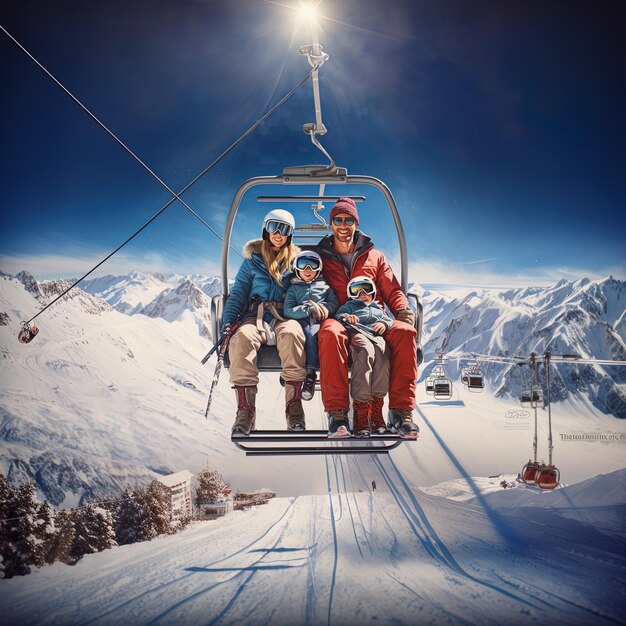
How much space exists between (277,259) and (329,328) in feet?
1.32

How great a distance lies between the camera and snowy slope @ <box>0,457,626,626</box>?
7059 millimetres

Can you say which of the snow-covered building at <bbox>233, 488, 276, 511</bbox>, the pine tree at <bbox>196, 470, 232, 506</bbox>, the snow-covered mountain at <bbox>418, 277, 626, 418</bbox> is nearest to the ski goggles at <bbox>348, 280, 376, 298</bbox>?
the snow-covered mountain at <bbox>418, 277, 626, 418</bbox>

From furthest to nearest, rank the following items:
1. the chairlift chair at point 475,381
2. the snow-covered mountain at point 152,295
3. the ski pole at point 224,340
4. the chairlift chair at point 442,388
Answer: the snow-covered mountain at point 152,295
the chairlift chair at point 475,381
the chairlift chair at point 442,388
the ski pole at point 224,340

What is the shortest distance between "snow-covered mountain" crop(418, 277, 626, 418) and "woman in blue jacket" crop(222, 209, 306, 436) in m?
8.95

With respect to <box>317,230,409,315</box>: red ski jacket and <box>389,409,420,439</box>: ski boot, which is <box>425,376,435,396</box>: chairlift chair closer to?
<box>317,230,409,315</box>: red ski jacket

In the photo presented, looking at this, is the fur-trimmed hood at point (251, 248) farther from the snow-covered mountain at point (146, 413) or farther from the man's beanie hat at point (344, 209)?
the snow-covered mountain at point (146, 413)

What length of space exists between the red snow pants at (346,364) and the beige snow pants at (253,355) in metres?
0.07

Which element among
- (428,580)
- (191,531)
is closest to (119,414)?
(191,531)

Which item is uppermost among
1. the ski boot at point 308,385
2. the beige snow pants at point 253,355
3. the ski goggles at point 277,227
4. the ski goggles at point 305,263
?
the ski goggles at point 277,227

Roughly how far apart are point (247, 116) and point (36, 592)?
7298mm

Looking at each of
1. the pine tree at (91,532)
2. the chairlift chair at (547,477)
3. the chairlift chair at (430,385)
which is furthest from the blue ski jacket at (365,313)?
the pine tree at (91,532)

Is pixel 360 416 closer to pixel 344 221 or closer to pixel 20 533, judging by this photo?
pixel 344 221

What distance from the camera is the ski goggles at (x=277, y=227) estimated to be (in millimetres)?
1757

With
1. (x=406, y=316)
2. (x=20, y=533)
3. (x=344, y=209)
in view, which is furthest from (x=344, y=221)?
(x=20, y=533)
